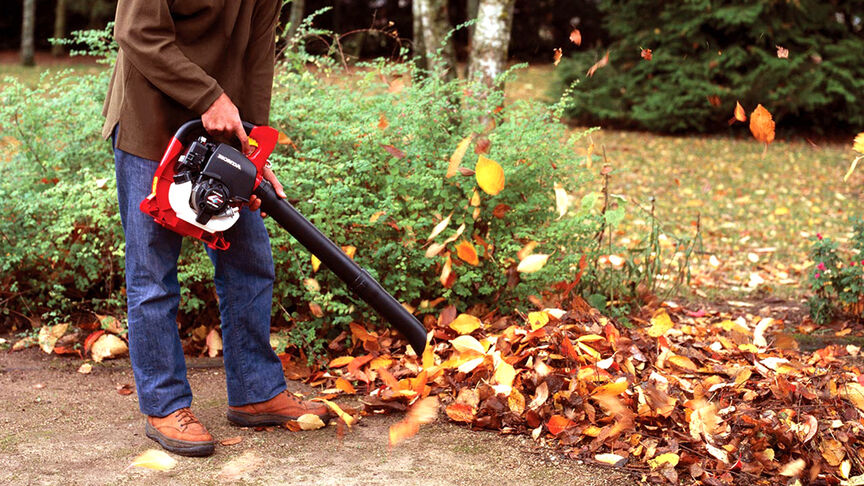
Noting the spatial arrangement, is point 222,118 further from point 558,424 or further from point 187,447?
point 558,424

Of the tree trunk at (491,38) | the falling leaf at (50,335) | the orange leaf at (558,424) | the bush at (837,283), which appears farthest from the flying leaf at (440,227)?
the tree trunk at (491,38)

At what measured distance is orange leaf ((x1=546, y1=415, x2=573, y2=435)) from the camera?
2900 mm

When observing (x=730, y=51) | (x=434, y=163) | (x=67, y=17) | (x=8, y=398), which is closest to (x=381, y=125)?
(x=434, y=163)

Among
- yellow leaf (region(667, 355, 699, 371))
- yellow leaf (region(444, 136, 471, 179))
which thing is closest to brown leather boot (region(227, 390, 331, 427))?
yellow leaf (region(444, 136, 471, 179))

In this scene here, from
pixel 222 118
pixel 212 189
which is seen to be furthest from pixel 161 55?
pixel 212 189

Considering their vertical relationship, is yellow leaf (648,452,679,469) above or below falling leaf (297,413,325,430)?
above

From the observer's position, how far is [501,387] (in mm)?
3061

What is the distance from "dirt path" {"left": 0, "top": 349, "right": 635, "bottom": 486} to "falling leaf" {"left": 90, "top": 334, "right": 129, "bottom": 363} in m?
0.43

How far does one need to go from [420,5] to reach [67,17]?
618 inches

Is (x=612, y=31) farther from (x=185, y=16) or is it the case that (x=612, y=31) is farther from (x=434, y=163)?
(x=185, y=16)

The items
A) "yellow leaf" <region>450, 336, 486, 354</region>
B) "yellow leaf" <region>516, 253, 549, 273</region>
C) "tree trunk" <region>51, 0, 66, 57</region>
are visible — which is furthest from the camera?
"tree trunk" <region>51, 0, 66, 57</region>

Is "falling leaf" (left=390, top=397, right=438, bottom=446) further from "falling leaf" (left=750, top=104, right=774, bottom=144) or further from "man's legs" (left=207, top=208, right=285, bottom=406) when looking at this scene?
"falling leaf" (left=750, top=104, right=774, bottom=144)

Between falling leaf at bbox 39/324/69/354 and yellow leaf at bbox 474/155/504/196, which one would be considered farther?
falling leaf at bbox 39/324/69/354

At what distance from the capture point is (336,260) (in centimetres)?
285
